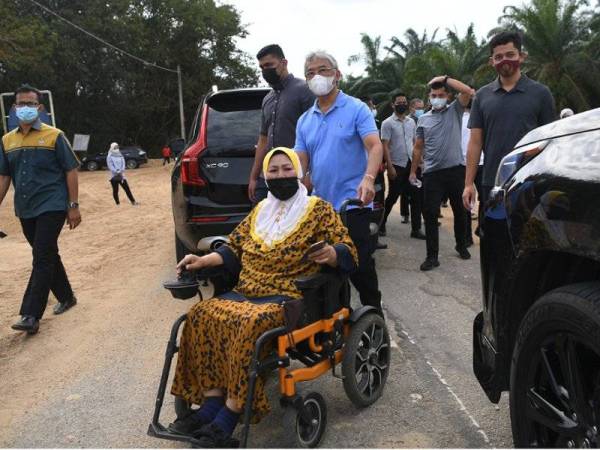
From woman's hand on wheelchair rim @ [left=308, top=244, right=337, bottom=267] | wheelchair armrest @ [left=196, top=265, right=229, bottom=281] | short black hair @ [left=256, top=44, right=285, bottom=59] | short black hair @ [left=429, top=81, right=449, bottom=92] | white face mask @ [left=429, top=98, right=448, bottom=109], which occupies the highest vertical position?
short black hair @ [left=256, top=44, right=285, bottom=59]

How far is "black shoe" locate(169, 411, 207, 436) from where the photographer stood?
8.89 feet

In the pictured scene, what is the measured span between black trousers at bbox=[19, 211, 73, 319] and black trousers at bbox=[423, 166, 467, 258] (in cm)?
362

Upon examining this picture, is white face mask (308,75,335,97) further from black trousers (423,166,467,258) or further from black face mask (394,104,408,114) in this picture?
black face mask (394,104,408,114)

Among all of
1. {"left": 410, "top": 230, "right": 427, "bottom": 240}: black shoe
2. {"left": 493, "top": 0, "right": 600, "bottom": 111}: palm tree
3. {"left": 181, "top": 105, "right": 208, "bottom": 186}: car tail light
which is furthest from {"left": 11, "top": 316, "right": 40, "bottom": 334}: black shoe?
{"left": 493, "top": 0, "right": 600, "bottom": 111}: palm tree

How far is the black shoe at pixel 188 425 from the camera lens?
8.89 feet

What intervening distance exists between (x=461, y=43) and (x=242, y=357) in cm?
3425

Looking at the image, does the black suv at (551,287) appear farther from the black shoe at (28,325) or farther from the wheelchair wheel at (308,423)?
the black shoe at (28,325)

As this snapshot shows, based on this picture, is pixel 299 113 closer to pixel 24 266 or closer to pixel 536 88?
pixel 536 88

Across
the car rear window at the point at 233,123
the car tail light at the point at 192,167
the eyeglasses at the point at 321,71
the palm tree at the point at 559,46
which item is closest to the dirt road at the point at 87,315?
the car tail light at the point at 192,167

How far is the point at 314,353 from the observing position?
3.04 m

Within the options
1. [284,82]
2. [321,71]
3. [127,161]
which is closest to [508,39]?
[321,71]

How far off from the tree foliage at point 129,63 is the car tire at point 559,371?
107 ft

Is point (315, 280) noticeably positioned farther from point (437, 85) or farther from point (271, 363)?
point (437, 85)

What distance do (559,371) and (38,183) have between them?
4.36 m
